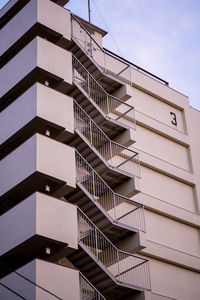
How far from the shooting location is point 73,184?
32.5 meters

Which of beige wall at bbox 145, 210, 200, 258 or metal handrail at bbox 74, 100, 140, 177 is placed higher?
metal handrail at bbox 74, 100, 140, 177

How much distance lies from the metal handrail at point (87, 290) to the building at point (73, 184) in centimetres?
6

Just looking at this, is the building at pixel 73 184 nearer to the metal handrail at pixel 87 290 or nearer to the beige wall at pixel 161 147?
the metal handrail at pixel 87 290

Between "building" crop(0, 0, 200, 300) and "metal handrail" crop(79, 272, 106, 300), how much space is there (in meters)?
0.06

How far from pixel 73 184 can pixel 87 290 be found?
17.3ft

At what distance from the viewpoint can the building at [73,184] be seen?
30656mm

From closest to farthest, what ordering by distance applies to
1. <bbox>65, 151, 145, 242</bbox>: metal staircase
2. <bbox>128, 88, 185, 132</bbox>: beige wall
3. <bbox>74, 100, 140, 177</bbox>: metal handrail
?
<bbox>65, 151, 145, 242</bbox>: metal staircase
<bbox>74, 100, 140, 177</bbox>: metal handrail
<bbox>128, 88, 185, 132</bbox>: beige wall

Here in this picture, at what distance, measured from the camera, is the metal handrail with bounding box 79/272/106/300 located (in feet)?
99.3

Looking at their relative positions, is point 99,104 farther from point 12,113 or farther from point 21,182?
point 21,182

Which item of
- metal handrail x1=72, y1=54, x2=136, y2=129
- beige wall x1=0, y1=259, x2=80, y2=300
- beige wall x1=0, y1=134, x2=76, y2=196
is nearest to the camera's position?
beige wall x1=0, y1=259, x2=80, y2=300

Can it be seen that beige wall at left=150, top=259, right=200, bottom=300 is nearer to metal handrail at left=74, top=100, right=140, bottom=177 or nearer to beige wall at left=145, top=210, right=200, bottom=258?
beige wall at left=145, top=210, right=200, bottom=258

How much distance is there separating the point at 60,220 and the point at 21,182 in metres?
3.01

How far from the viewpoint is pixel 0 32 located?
40969 mm

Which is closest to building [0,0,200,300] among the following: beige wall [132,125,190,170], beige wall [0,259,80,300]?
beige wall [0,259,80,300]
